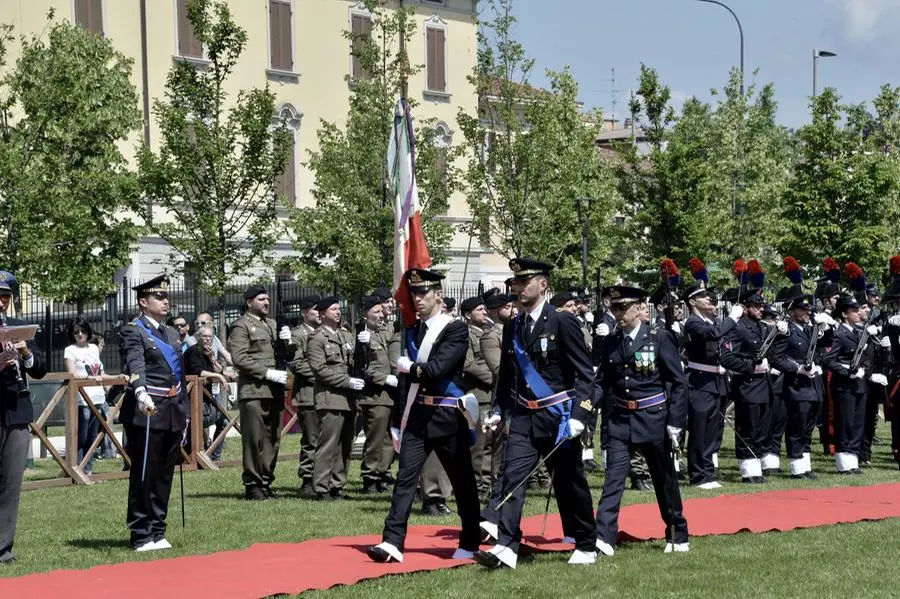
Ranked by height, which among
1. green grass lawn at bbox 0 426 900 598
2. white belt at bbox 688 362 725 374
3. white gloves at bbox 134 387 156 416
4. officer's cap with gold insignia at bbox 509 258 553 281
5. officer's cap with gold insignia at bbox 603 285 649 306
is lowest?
green grass lawn at bbox 0 426 900 598

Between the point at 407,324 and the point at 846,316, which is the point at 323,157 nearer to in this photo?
the point at 846,316

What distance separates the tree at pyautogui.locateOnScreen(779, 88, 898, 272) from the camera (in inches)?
1447

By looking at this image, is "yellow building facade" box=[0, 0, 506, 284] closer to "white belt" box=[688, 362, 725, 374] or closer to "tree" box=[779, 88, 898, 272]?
"tree" box=[779, 88, 898, 272]

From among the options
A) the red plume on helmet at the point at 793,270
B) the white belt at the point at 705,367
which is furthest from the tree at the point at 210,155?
the white belt at the point at 705,367

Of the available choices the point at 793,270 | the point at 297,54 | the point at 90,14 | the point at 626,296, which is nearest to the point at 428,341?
the point at 626,296

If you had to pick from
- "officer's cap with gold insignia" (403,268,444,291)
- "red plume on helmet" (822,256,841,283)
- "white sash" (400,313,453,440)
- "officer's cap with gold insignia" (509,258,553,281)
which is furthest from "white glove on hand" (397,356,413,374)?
"red plume on helmet" (822,256,841,283)

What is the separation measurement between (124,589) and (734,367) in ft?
28.1

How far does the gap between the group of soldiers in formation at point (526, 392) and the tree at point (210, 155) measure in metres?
10.9

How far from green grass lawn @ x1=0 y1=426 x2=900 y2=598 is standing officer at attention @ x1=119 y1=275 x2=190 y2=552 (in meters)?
0.31

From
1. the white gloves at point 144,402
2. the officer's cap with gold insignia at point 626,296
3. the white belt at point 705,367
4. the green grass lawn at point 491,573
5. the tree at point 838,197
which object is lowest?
the green grass lawn at point 491,573

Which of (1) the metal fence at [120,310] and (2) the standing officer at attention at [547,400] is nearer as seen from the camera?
(2) the standing officer at attention at [547,400]

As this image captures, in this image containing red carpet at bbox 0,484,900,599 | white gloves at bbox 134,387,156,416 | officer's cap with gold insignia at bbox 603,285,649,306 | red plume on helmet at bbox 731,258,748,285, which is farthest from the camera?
red plume on helmet at bbox 731,258,748,285

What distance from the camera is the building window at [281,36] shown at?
141ft

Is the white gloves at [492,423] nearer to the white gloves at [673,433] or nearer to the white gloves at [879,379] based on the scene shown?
the white gloves at [673,433]
